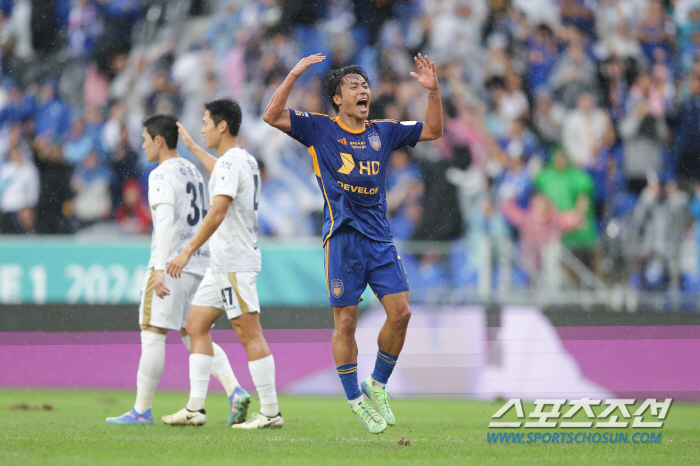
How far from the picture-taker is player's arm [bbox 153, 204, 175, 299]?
240 inches

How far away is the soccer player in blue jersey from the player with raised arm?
1.43m

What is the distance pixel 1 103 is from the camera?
13.0 m

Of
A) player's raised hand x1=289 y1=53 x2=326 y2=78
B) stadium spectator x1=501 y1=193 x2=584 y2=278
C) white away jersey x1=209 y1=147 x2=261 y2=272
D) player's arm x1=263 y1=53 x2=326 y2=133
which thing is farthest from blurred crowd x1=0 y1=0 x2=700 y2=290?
player's raised hand x1=289 y1=53 x2=326 y2=78

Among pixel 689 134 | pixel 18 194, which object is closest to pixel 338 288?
pixel 18 194

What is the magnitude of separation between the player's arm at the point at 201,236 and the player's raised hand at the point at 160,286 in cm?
19

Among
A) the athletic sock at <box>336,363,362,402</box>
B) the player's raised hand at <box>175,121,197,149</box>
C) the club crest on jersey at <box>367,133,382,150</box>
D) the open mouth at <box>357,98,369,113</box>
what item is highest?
the open mouth at <box>357,98,369,113</box>

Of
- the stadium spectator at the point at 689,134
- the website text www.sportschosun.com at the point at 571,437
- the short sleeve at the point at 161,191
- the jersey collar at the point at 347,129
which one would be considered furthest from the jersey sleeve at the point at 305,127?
the stadium spectator at the point at 689,134

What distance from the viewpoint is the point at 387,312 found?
17.4 ft

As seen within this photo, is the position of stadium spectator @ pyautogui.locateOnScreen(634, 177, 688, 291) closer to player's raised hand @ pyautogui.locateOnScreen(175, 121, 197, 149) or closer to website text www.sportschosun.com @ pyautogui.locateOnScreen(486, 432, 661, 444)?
website text www.sportschosun.com @ pyautogui.locateOnScreen(486, 432, 661, 444)

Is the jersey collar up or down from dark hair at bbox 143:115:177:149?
down

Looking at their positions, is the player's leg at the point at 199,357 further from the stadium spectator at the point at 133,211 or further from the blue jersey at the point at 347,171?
the stadium spectator at the point at 133,211

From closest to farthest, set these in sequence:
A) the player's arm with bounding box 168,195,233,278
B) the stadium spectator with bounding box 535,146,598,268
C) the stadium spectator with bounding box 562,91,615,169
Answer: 1. the player's arm with bounding box 168,195,233,278
2. the stadium spectator with bounding box 535,146,598,268
3. the stadium spectator with bounding box 562,91,615,169

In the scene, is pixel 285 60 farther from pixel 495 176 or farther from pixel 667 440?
pixel 667 440

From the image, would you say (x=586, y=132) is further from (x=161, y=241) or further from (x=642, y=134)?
(x=161, y=241)
